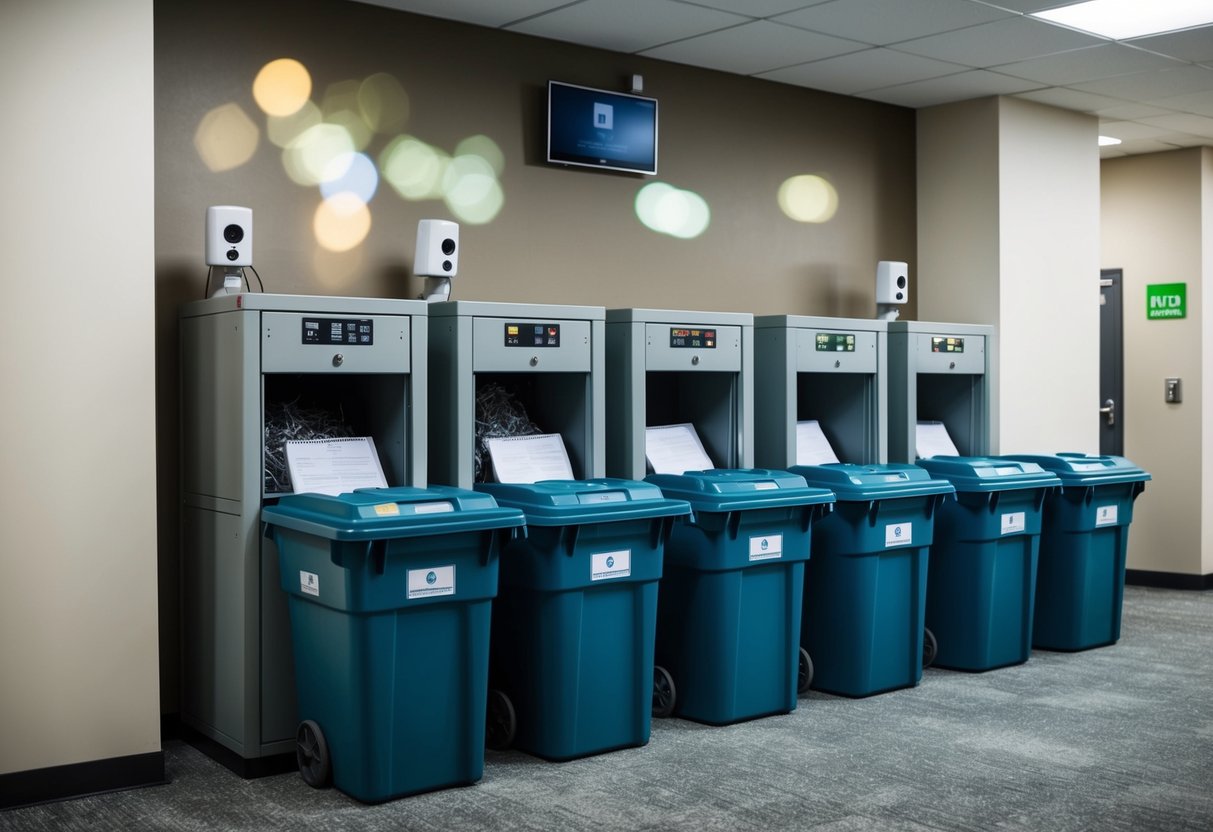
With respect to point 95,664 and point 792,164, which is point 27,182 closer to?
point 95,664

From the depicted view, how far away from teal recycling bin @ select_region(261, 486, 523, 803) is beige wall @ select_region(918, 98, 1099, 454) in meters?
3.72

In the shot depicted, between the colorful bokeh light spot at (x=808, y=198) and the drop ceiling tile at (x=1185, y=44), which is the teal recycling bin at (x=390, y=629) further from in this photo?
the drop ceiling tile at (x=1185, y=44)

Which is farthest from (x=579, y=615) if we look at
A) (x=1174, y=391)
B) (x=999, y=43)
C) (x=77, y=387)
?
(x=1174, y=391)

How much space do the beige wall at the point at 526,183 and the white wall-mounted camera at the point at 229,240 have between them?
0.26 m

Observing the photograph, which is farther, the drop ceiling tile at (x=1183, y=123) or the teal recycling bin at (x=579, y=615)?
the drop ceiling tile at (x=1183, y=123)

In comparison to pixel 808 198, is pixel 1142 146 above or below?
above

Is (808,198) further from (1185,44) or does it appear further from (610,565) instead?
(610,565)

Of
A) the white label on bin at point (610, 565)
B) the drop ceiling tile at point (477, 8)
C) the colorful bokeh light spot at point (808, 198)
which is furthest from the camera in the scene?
the colorful bokeh light spot at point (808, 198)

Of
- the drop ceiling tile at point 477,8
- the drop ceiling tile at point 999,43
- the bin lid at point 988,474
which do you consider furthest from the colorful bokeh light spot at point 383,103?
the bin lid at point 988,474

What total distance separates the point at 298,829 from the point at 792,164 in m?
4.17

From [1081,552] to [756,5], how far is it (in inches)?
116

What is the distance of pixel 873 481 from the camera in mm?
4863

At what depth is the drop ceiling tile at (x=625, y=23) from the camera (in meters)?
4.86

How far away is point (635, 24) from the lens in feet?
16.7
